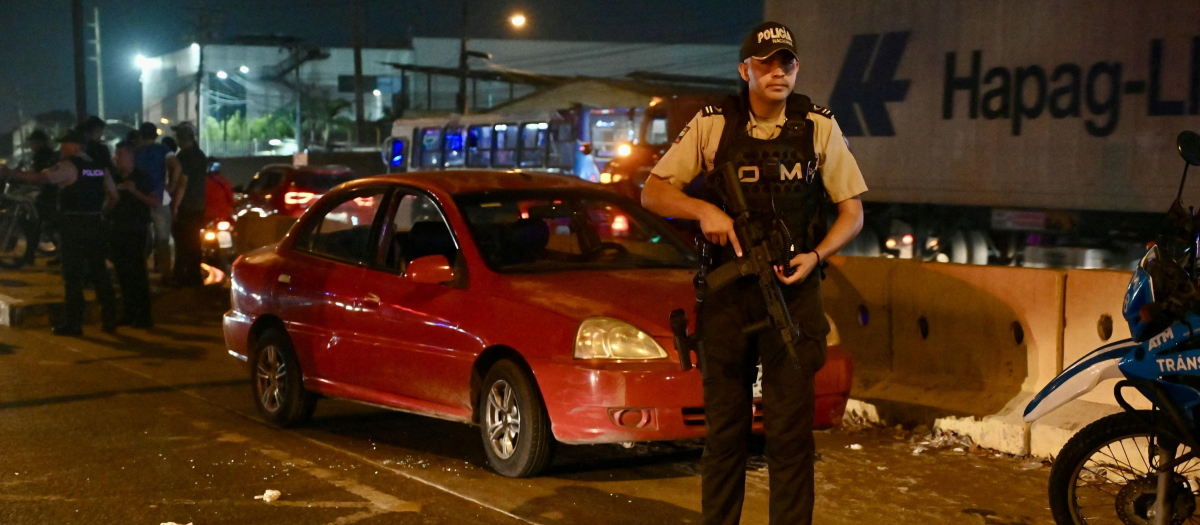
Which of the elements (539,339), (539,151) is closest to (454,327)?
(539,339)

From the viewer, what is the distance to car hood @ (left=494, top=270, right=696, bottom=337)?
17.8 ft

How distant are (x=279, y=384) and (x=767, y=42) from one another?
13.9ft

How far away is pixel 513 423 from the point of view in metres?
5.66

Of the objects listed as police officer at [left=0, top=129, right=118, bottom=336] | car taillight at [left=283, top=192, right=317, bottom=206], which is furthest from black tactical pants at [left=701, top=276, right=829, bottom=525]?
car taillight at [left=283, top=192, right=317, bottom=206]

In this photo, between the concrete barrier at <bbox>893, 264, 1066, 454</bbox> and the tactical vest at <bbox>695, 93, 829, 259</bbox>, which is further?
the concrete barrier at <bbox>893, 264, 1066, 454</bbox>

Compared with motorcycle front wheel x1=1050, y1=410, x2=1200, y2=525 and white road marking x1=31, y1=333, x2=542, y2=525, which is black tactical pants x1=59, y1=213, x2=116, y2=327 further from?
motorcycle front wheel x1=1050, y1=410, x2=1200, y2=525

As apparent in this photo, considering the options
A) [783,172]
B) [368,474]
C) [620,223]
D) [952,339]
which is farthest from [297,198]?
[783,172]

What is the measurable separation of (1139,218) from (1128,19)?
2282 mm

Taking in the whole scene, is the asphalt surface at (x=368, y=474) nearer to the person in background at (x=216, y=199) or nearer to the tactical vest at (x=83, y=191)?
the tactical vest at (x=83, y=191)

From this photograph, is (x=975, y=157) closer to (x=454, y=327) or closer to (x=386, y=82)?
(x=454, y=327)

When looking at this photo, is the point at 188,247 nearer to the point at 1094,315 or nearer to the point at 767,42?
the point at 1094,315

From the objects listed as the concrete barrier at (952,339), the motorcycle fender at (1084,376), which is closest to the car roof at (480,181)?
the concrete barrier at (952,339)

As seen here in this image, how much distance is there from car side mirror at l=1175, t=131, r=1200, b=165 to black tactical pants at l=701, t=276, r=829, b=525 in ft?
4.45

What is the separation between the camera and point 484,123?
1216 inches
